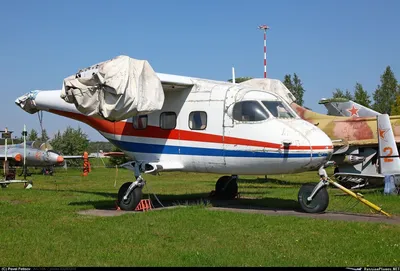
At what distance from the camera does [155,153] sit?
13.3 metres

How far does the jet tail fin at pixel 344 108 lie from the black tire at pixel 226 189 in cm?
1178

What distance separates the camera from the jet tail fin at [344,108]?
25016 mm

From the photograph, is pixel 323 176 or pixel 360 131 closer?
pixel 323 176

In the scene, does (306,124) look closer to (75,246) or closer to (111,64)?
(111,64)

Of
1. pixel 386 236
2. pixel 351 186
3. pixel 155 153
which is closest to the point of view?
pixel 386 236

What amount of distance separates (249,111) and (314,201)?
102 inches

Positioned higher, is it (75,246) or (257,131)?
(257,131)

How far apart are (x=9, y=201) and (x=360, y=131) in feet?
47.5

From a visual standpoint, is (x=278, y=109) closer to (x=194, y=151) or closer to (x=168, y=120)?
(x=194, y=151)

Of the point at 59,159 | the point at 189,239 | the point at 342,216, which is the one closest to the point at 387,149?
the point at 342,216

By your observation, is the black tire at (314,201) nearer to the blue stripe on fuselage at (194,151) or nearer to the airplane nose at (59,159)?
the blue stripe on fuselage at (194,151)

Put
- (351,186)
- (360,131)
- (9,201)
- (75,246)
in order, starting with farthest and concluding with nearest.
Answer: (360,131) < (351,186) < (9,201) < (75,246)

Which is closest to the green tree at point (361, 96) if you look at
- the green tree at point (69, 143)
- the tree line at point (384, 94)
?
the tree line at point (384, 94)

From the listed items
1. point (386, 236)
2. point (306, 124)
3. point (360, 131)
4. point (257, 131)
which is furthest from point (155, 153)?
point (360, 131)
